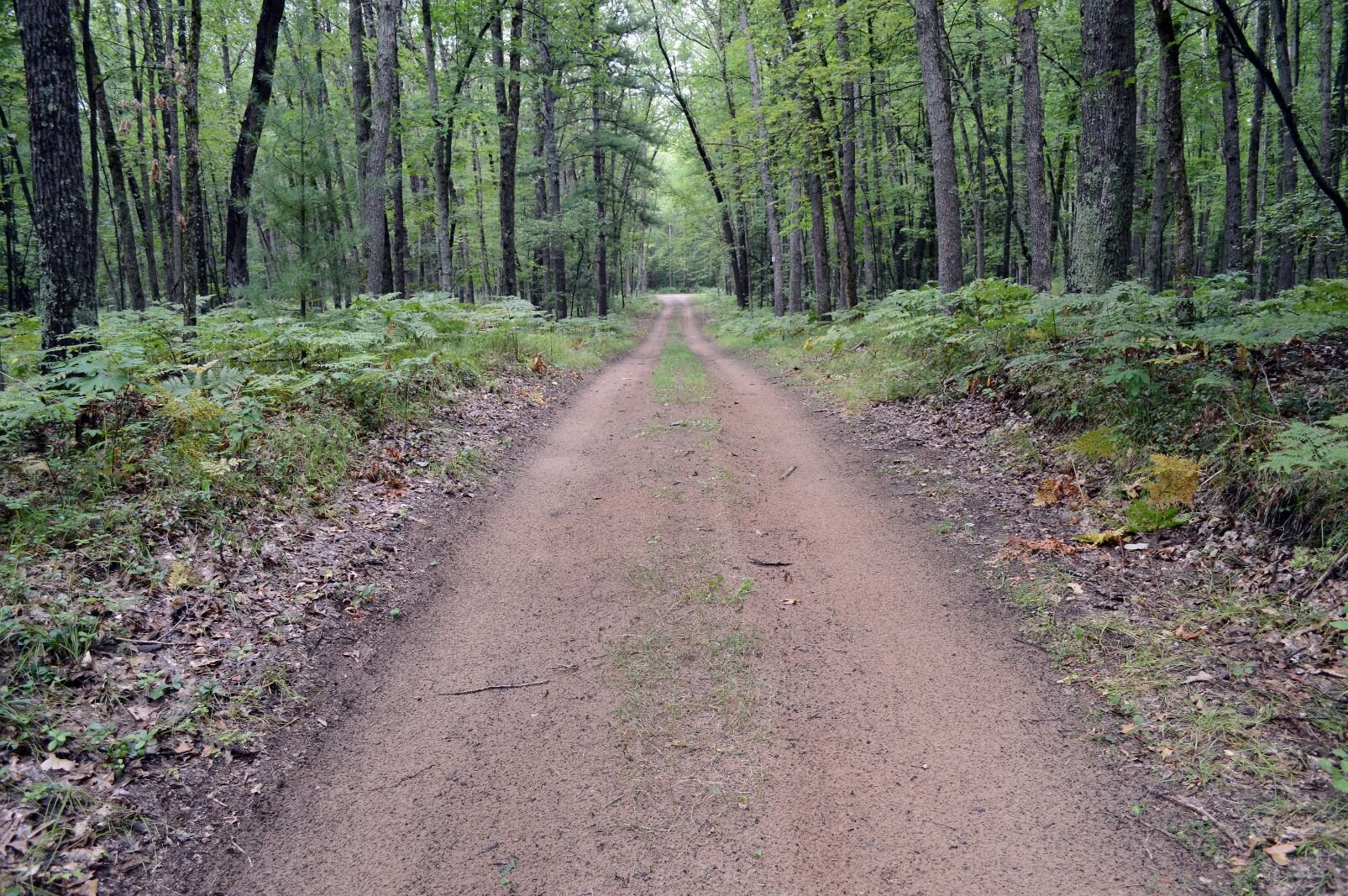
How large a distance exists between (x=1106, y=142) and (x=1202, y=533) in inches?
198

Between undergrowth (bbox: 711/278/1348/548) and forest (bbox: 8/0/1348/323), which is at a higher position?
forest (bbox: 8/0/1348/323)

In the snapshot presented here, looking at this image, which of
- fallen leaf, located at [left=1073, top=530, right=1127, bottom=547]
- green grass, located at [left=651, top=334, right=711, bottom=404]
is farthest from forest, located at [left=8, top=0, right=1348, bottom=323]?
green grass, located at [left=651, top=334, right=711, bottom=404]

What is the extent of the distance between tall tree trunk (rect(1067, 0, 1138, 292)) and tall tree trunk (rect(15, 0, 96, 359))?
982cm

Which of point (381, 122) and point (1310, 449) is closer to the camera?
point (1310, 449)

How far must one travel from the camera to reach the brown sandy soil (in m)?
2.82

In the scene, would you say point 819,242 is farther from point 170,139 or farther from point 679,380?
point 170,139

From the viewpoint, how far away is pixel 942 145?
38.4 feet

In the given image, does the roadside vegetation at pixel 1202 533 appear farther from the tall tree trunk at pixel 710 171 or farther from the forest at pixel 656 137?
the tall tree trunk at pixel 710 171

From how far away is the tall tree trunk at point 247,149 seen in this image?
11.8 metres

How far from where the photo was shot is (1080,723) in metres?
3.50

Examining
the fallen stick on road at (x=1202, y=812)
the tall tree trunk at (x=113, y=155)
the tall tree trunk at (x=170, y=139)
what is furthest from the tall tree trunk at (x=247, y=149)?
the fallen stick on road at (x=1202, y=812)

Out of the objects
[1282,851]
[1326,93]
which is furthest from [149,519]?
[1326,93]

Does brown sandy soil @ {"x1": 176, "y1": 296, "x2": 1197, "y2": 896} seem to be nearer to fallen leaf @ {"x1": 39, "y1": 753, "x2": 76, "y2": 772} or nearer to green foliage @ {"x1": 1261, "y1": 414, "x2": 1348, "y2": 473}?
fallen leaf @ {"x1": 39, "y1": 753, "x2": 76, "y2": 772}

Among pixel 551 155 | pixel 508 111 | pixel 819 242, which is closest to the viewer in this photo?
pixel 508 111
